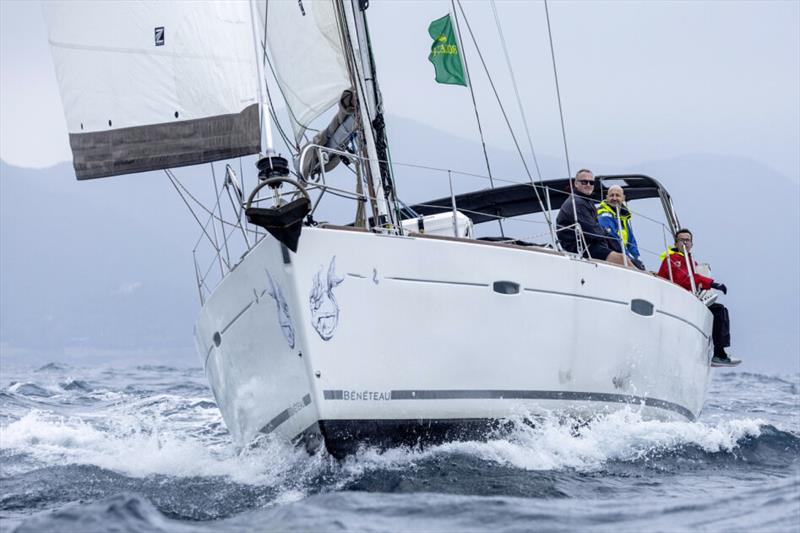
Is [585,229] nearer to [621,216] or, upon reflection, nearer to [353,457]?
[621,216]

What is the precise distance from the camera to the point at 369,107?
10.3 metres

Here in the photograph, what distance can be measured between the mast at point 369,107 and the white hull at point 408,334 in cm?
125

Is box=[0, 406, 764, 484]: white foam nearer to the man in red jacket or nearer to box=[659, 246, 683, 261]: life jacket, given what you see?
the man in red jacket

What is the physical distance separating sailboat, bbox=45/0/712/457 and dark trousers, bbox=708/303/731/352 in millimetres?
2884

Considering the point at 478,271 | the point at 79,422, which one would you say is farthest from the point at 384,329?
the point at 79,422

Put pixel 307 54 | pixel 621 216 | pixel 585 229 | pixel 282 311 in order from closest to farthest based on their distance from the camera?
pixel 282 311 < pixel 585 229 < pixel 621 216 < pixel 307 54

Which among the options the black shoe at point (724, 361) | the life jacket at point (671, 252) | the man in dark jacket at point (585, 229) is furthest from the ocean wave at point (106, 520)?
the black shoe at point (724, 361)

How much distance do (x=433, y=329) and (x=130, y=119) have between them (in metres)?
2.90

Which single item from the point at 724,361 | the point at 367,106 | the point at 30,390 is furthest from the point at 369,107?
the point at 30,390

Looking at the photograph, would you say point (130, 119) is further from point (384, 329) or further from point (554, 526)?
point (554, 526)

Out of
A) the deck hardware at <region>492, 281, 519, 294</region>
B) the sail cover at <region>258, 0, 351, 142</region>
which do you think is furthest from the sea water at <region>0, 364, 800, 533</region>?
the sail cover at <region>258, 0, 351, 142</region>

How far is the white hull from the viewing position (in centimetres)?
764

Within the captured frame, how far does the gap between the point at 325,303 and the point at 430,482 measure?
1489 mm

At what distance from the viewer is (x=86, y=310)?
645 ft
